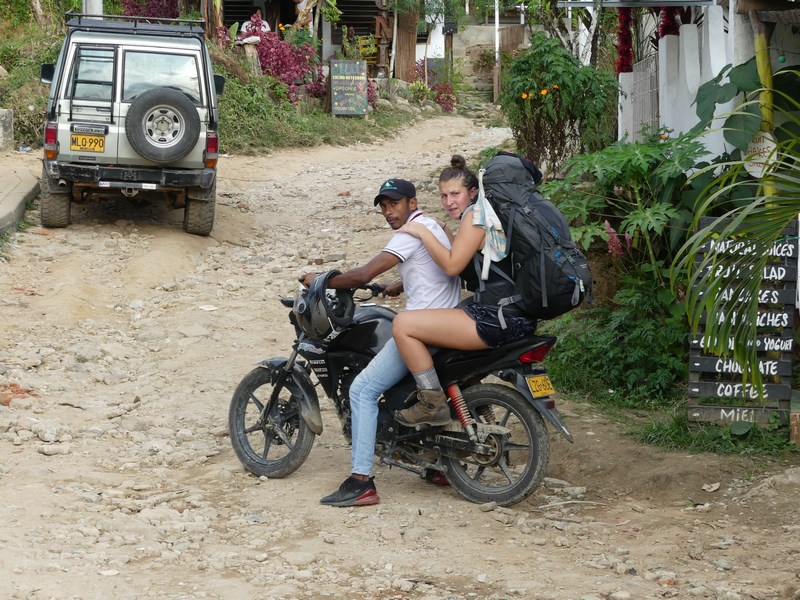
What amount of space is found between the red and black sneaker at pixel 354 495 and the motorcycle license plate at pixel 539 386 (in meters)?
0.93

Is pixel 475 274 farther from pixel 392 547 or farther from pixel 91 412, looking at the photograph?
pixel 91 412

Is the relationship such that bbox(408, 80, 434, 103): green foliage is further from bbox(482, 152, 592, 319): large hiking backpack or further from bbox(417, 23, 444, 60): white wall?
bbox(482, 152, 592, 319): large hiking backpack

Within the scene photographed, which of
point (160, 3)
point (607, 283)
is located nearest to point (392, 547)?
point (607, 283)

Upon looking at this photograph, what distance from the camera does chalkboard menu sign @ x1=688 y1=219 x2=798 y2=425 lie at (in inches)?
237

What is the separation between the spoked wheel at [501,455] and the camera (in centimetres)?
488

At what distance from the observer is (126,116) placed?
1078 cm

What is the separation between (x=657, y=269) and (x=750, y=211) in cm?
312

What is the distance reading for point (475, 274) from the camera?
500cm

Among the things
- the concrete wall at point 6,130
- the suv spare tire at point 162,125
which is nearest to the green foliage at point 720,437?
the suv spare tire at point 162,125

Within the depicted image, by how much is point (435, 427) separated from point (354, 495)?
516 millimetres

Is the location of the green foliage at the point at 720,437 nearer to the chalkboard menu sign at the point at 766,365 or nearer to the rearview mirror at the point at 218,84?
the chalkboard menu sign at the point at 766,365

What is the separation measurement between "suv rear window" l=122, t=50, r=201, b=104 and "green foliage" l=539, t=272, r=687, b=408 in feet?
19.5

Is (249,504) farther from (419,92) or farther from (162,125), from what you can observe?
(419,92)

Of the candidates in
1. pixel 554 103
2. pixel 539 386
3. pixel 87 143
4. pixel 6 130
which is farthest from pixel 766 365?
pixel 6 130
